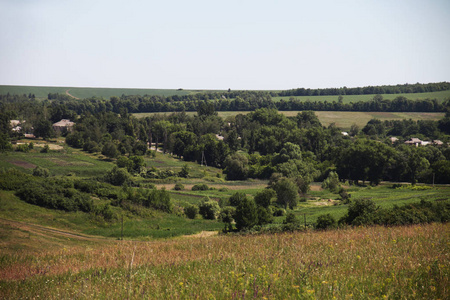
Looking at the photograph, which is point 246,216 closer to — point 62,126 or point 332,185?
point 332,185

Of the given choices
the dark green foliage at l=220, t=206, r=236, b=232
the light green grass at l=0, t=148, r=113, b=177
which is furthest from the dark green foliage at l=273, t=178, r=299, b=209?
the light green grass at l=0, t=148, r=113, b=177

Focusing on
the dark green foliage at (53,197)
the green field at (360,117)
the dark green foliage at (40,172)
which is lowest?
the dark green foliage at (40,172)

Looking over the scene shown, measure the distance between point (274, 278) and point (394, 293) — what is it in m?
2.26

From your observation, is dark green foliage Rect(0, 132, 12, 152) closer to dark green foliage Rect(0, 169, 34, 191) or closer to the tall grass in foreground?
dark green foliage Rect(0, 169, 34, 191)

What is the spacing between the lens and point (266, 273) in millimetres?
8359

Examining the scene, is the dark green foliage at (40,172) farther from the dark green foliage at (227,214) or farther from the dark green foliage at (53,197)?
the dark green foliage at (227,214)

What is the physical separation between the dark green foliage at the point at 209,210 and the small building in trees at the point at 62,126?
9765 centimetres

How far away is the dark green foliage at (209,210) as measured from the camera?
56.1m

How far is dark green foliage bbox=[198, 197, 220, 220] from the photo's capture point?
184 ft

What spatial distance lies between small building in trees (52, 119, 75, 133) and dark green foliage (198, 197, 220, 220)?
9765 centimetres

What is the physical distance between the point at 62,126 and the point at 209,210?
348ft

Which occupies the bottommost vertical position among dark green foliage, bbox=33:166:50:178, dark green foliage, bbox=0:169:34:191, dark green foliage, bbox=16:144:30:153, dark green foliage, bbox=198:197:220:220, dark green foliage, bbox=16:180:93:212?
dark green foliage, bbox=198:197:220:220

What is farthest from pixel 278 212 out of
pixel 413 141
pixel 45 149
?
pixel 413 141

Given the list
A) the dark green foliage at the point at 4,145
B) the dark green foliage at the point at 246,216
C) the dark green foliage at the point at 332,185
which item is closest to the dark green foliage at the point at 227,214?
the dark green foliage at the point at 246,216
